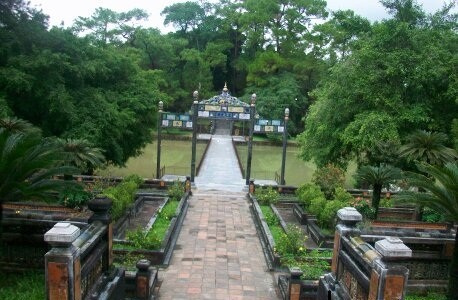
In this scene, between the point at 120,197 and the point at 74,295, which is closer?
the point at 74,295

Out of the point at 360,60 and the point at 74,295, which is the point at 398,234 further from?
the point at 360,60

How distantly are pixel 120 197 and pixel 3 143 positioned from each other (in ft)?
20.4

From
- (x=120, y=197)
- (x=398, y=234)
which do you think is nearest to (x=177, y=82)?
(x=120, y=197)

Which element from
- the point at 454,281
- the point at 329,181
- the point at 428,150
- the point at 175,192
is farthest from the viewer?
the point at 175,192

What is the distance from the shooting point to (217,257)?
1004 cm

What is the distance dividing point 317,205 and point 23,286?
27.4 feet

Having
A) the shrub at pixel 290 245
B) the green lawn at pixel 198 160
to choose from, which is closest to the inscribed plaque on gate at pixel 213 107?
the green lawn at pixel 198 160

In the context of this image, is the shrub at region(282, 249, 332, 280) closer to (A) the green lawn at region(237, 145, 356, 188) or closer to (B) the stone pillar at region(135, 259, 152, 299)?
(B) the stone pillar at region(135, 259, 152, 299)

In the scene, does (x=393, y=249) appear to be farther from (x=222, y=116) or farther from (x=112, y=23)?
(x=112, y=23)

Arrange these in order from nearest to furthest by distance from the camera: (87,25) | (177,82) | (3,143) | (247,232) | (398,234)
Result: (3,143) < (398,234) < (247,232) < (87,25) < (177,82)

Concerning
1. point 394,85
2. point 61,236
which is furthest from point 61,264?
point 394,85

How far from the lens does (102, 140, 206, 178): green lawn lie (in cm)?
2546

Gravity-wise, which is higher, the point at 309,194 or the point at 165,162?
the point at 309,194

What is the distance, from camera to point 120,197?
1247cm
